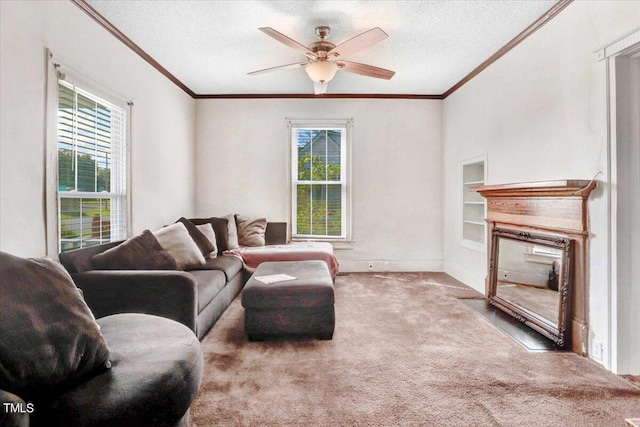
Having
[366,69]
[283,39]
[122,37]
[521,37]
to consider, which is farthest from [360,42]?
[122,37]

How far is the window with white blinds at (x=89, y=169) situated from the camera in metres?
2.64

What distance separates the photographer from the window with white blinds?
104 inches

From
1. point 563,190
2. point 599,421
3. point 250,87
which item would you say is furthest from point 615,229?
point 250,87

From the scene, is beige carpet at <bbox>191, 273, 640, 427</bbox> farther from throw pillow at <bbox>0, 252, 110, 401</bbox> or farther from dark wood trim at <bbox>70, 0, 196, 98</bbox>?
dark wood trim at <bbox>70, 0, 196, 98</bbox>

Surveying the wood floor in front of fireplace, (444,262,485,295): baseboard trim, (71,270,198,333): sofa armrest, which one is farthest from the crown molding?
the wood floor in front of fireplace

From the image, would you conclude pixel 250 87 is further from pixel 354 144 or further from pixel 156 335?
pixel 156 335

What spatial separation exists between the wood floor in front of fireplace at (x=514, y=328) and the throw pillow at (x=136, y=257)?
9.42ft

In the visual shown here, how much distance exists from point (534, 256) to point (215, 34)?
3.65 meters

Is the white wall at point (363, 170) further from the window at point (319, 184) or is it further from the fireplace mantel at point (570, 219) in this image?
the fireplace mantel at point (570, 219)

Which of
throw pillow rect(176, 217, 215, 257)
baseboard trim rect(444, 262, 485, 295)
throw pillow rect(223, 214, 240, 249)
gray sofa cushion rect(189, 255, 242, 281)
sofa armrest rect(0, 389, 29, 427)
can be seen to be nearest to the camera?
sofa armrest rect(0, 389, 29, 427)

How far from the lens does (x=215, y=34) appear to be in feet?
11.0

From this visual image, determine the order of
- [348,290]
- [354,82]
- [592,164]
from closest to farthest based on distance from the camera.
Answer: [592,164] → [348,290] → [354,82]

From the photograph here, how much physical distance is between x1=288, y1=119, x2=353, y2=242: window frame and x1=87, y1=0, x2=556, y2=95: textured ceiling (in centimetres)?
87

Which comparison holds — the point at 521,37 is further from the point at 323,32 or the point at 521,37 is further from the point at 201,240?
the point at 201,240
